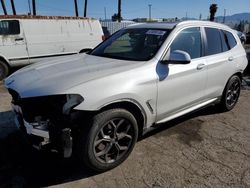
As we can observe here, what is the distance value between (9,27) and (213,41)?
21.8 ft

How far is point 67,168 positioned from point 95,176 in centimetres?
40

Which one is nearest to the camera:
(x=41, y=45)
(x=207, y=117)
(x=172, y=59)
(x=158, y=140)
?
(x=172, y=59)

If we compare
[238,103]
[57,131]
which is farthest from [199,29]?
[57,131]

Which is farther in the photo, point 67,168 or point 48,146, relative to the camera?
point 67,168

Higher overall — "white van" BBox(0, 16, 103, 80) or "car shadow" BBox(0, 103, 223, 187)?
"white van" BBox(0, 16, 103, 80)

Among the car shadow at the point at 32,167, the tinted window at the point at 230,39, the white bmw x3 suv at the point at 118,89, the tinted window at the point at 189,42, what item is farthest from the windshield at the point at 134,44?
the tinted window at the point at 230,39

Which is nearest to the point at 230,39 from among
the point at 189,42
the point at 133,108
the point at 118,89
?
the point at 189,42

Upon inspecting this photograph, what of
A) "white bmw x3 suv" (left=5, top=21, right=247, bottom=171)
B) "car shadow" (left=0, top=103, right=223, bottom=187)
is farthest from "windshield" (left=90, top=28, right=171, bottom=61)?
"car shadow" (left=0, top=103, right=223, bottom=187)

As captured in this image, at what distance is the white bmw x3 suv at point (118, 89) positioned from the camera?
2.79 metres

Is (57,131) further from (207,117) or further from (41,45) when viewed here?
(41,45)

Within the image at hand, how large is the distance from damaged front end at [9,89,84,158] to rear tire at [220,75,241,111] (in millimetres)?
3224

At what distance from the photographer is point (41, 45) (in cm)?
923

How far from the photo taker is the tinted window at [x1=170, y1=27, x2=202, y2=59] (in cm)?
378

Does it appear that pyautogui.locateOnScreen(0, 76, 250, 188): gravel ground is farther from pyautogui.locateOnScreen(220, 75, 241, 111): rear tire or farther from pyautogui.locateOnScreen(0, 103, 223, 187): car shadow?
pyautogui.locateOnScreen(220, 75, 241, 111): rear tire
